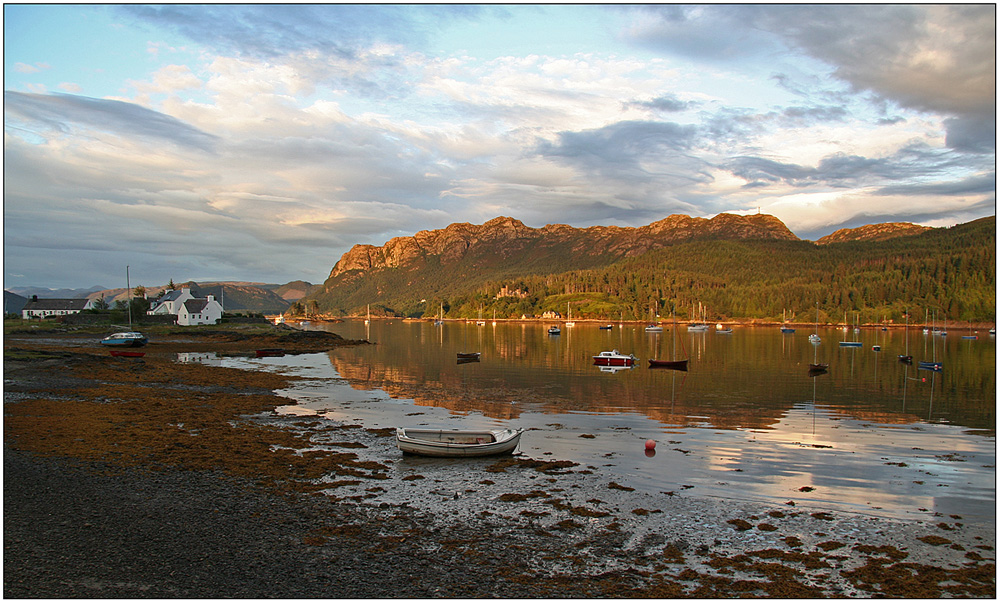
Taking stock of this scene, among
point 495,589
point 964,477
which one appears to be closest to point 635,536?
point 495,589

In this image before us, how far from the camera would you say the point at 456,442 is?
26.1 m

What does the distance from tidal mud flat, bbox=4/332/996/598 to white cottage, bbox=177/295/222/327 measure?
381 feet

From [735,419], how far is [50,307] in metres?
174

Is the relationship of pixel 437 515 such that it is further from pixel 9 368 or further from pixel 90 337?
pixel 90 337

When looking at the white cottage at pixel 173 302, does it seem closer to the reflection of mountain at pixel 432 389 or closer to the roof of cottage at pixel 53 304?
the roof of cottage at pixel 53 304

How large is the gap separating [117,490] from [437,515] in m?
10.5

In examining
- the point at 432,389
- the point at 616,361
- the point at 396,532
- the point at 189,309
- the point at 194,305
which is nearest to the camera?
the point at 396,532

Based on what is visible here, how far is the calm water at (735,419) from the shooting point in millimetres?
22000

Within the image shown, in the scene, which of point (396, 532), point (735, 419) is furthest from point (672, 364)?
point (396, 532)

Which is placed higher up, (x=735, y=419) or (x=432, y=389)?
(x=735, y=419)

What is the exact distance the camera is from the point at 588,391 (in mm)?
48875

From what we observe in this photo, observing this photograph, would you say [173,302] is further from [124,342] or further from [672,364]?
[672,364]

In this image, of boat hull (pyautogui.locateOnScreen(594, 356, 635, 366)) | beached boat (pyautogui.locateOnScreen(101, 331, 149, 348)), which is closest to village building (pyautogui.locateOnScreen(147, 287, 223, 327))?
beached boat (pyautogui.locateOnScreen(101, 331, 149, 348))

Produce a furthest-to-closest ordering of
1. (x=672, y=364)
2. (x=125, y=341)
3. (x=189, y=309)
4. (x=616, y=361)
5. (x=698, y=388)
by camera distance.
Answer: (x=189, y=309)
(x=125, y=341)
(x=616, y=361)
(x=672, y=364)
(x=698, y=388)
